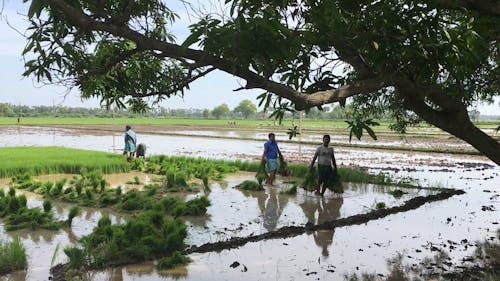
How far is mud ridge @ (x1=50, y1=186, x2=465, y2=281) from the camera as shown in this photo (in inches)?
230

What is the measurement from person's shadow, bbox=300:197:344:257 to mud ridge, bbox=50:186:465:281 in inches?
9.9

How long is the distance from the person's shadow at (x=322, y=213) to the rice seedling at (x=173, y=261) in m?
1.95

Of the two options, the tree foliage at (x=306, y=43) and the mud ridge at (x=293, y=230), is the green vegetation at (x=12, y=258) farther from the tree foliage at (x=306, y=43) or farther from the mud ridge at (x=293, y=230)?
the tree foliage at (x=306, y=43)

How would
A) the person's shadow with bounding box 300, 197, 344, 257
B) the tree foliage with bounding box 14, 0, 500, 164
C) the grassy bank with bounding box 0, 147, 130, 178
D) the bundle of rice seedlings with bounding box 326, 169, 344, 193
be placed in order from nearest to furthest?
1. the tree foliage with bounding box 14, 0, 500, 164
2. the person's shadow with bounding box 300, 197, 344, 257
3. the bundle of rice seedlings with bounding box 326, 169, 344, 193
4. the grassy bank with bounding box 0, 147, 130, 178

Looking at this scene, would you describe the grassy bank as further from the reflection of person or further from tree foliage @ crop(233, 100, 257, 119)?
tree foliage @ crop(233, 100, 257, 119)

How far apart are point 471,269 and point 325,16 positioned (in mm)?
4395

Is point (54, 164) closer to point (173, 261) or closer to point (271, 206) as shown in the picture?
point (271, 206)

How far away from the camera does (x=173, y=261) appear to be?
5789mm

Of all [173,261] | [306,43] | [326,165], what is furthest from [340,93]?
[326,165]

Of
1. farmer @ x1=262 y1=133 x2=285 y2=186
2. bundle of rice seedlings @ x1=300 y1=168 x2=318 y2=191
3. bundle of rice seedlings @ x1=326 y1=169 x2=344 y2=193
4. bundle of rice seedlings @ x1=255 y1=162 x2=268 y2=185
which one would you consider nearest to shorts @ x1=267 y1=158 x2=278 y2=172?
farmer @ x1=262 y1=133 x2=285 y2=186

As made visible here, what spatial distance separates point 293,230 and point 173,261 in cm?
248

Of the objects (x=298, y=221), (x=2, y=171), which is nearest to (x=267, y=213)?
(x=298, y=221)

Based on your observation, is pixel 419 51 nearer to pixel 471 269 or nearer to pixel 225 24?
pixel 225 24

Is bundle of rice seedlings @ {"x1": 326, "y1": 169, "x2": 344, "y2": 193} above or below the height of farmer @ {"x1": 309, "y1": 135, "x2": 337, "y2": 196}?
below
